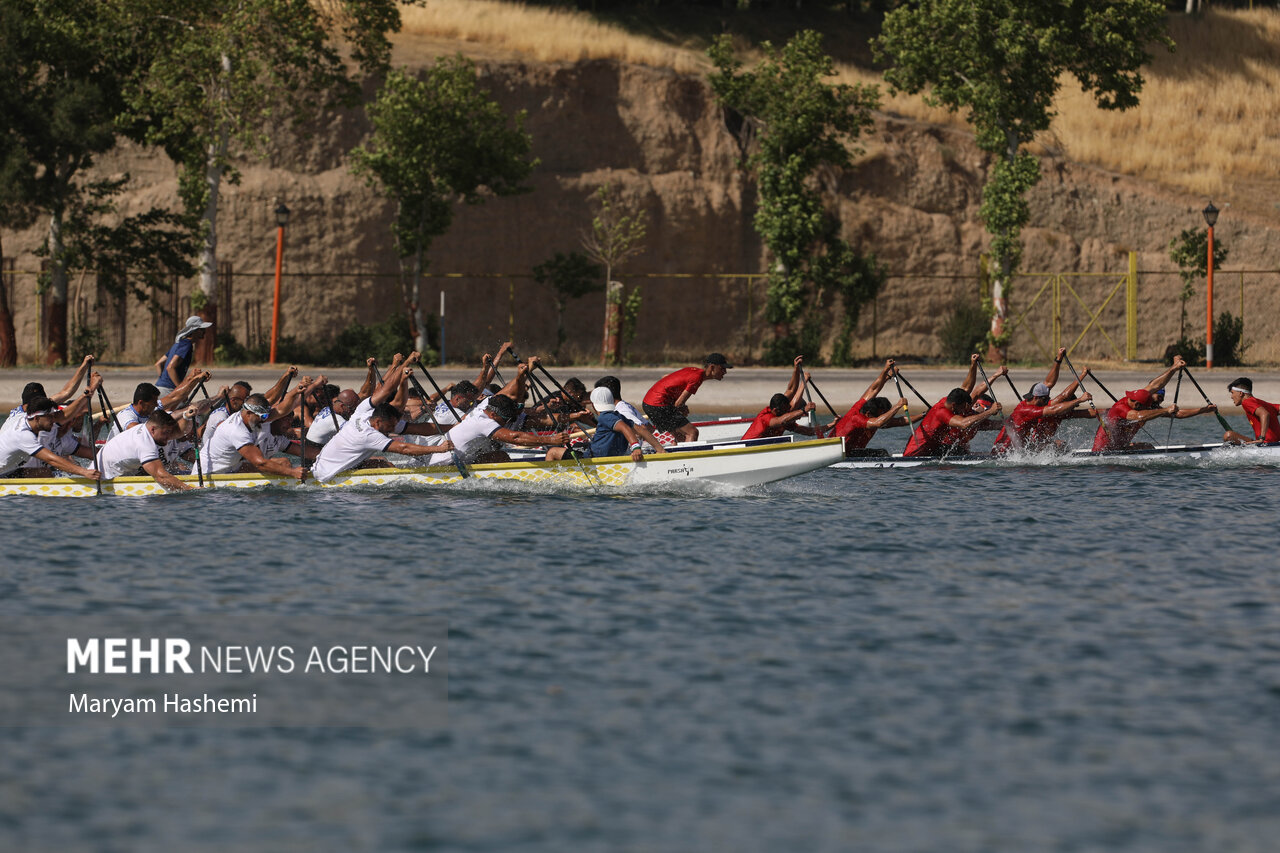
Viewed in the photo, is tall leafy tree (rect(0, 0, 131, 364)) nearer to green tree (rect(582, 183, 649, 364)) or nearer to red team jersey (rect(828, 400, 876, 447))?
green tree (rect(582, 183, 649, 364))

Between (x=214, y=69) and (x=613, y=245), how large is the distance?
1274cm

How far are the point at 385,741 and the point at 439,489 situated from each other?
426 inches

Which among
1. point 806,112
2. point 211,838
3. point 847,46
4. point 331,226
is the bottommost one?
point 211,838

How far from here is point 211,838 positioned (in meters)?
8.15

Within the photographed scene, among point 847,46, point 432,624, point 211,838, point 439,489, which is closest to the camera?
point 211,838

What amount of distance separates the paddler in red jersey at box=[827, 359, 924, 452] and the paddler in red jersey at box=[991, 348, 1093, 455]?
64.5 inches

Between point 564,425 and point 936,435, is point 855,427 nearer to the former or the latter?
point 936,435

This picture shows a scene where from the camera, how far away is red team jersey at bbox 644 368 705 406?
78.6 feet

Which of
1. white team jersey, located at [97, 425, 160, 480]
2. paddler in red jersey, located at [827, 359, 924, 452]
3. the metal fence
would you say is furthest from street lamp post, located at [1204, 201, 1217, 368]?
white team jersey, located at [97, 425, 160, 480]

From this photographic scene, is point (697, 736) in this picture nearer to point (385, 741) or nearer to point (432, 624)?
point (385, 741)

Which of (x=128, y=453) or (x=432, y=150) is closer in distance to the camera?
(x=128, y=453)

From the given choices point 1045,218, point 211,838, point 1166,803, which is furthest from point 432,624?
point 1045,218

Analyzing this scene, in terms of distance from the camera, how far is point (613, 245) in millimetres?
47531

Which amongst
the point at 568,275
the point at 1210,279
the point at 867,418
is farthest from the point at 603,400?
the point at 1210,279
